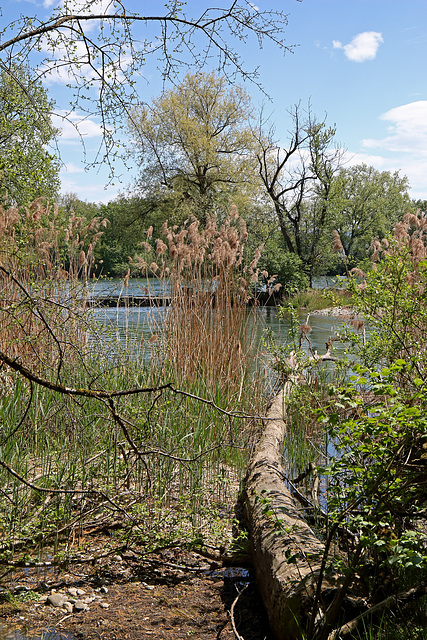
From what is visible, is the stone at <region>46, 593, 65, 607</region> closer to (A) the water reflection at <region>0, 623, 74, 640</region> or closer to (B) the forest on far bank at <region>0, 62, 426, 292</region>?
(A) the water reflection at <region>0, 623, 74, 640</region>

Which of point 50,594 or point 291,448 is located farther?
point 291,448

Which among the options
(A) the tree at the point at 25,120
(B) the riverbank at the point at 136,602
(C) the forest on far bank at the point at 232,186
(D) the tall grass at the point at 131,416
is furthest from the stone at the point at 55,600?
(C) the forest on far bank at the point at 232,186

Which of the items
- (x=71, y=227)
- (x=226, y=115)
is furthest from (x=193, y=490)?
(x=226, y=115)

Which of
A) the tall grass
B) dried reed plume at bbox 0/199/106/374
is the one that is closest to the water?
the tall grass

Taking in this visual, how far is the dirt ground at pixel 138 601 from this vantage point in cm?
245

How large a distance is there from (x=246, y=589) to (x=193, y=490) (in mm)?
752

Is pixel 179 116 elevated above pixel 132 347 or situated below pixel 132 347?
above

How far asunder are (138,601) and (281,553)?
0.75 metres

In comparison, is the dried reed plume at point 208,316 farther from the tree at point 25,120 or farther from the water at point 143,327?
the tree at point 25,120

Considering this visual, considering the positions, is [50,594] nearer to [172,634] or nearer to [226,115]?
[172,634]

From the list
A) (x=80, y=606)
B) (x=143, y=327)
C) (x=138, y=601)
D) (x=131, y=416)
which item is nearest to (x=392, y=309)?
(x=131, y=416)

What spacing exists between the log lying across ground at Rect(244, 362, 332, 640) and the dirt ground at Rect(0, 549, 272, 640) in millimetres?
133

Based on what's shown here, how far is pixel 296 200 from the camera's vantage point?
2742cm

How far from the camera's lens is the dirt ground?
2445 millimetres
